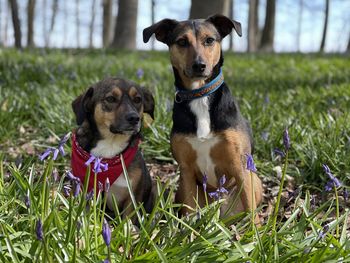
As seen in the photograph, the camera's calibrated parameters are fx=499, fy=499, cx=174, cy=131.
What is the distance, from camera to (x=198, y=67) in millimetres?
3906

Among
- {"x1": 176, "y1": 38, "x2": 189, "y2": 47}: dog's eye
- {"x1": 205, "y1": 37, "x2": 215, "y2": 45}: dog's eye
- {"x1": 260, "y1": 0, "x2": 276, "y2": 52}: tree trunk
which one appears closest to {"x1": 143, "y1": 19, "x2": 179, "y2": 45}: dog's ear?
{"x1": 176, "y1": 38, "x2": 189, "y2": 47}: dog's eye

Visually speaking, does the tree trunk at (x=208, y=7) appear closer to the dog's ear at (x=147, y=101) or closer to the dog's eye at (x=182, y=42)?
the dog's ear at (x=147, y=101)

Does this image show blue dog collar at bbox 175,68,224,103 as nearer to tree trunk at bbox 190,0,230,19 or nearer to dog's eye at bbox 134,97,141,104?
dog's eye at bbox 134,97,141,104

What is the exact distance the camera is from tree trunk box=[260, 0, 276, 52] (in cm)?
2162

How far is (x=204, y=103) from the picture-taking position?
4066 mm

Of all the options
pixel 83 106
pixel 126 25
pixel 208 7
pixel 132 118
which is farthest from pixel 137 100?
pixel 126 25

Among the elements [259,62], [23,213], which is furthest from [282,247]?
[259,62]

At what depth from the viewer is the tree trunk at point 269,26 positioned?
21625mm

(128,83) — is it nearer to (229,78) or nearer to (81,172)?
(81,172)

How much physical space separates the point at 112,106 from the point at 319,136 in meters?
2.42

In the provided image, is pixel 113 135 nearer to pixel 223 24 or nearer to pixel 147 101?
pixel 147 101

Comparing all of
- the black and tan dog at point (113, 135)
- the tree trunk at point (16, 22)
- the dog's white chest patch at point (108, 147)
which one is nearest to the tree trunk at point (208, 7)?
the tree trunk at point (16, 22)

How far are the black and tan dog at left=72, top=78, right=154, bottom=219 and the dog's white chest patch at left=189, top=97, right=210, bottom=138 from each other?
1.53ft

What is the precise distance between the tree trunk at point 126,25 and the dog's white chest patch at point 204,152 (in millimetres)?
14640
